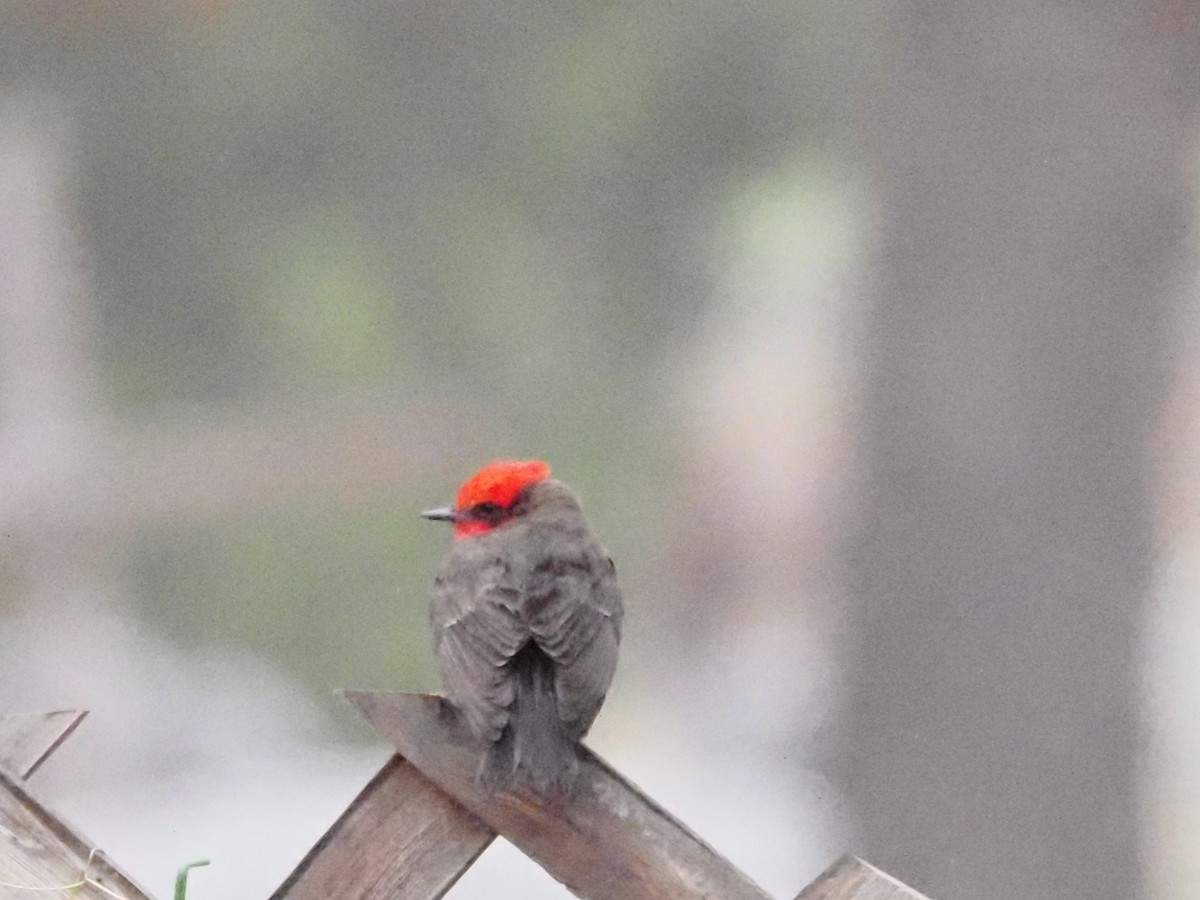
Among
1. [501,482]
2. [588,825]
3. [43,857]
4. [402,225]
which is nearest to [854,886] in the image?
[588,825]

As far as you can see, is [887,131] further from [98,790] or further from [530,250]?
[98,790]

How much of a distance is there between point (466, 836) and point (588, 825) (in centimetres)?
15

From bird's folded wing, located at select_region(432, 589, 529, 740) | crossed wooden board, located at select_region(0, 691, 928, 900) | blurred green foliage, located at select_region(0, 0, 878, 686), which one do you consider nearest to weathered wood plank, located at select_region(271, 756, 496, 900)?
crossed wooden board, located at select_region(0, 691, 928, 900)

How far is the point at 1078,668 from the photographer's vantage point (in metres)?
2.66

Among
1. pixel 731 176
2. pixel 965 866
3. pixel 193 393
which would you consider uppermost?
pixel 731 176

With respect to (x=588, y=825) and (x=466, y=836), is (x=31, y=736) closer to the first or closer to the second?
(x=466, y=836)

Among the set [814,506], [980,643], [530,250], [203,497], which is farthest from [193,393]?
[980,643]

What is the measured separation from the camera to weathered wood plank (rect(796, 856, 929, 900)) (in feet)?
6.02

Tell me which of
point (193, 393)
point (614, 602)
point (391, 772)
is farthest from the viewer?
point (193, 393)

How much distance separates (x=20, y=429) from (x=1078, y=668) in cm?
179

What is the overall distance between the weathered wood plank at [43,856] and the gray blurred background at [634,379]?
765 millimetres

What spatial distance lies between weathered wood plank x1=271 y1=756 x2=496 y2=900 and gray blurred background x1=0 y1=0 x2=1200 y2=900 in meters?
0.66

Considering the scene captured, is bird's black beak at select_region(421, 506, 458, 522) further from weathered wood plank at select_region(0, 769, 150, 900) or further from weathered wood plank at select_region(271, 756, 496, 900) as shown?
weathered wood plank at select_region(0, 769, 150, 900)

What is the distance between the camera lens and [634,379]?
2541mm
